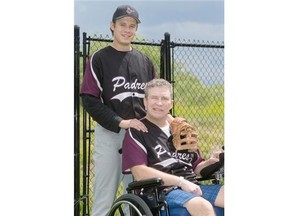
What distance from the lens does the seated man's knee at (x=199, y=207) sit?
2580 mm

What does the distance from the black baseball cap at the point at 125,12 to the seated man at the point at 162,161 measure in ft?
1.67

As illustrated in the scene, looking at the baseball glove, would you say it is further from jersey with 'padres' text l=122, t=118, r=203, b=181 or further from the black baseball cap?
the black baseball cap

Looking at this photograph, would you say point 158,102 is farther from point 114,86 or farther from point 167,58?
point 167,58

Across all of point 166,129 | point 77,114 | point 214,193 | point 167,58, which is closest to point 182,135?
point 166,129

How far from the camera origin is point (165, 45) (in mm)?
4305

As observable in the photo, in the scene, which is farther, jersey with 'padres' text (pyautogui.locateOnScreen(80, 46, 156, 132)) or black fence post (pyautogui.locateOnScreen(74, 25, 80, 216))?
black fence post (pyautogui.locateOnScreen(74, 25, 80, 216))

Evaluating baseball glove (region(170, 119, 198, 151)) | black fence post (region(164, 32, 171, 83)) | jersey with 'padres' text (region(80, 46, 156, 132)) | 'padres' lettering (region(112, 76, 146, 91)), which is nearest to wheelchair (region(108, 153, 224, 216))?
baseball glove (region(170, 119, 198, 151))

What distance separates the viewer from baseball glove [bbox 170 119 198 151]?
289 cm

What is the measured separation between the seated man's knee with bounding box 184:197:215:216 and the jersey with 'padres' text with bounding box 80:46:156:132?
0.72 metres

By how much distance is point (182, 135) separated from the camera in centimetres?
290

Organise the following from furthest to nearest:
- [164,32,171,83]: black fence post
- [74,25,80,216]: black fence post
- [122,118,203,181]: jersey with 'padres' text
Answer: [164,32,171,83]: black fence post, [74,25,80,216]: black fence post, [122,118,203,181]: jersey with 'padres' text

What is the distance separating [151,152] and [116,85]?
56 centimetres

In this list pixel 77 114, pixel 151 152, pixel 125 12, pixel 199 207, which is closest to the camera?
pixel 199 207
